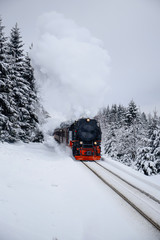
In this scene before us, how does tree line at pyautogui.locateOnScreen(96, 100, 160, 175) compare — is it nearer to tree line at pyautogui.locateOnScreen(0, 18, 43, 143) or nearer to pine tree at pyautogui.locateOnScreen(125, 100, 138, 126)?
pine tree at pyautogui.locateOnScreen(125, 100, 138, 126)

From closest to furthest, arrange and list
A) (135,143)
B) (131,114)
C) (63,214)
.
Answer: (63,214), (135,143), (131,114)

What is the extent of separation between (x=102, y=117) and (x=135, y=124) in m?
45.2

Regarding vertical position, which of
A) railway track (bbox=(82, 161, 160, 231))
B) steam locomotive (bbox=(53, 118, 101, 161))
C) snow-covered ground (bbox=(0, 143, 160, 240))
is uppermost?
steam locomotive (bbox=(53, 118, 101, 161))

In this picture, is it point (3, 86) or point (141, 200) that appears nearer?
point (141, 200)

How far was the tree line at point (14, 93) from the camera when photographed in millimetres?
11484

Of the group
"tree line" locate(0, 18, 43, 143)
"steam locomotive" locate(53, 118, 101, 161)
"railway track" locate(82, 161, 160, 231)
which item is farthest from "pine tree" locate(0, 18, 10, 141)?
"railway track" locate(82, 161, 160, 231)

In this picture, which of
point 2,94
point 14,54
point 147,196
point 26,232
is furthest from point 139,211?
point 14,54

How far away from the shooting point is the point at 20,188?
4.67 m

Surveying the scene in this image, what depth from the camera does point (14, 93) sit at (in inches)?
553

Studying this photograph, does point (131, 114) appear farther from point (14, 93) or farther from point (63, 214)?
point (63, 214)

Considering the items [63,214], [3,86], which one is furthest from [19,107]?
[63,214]

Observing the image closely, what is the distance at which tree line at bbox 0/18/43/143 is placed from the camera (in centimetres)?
1148

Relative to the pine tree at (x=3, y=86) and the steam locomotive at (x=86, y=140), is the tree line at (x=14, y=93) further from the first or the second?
the steam locomotive at (x=86, y=140)

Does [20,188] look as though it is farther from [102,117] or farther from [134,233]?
[102,117]
